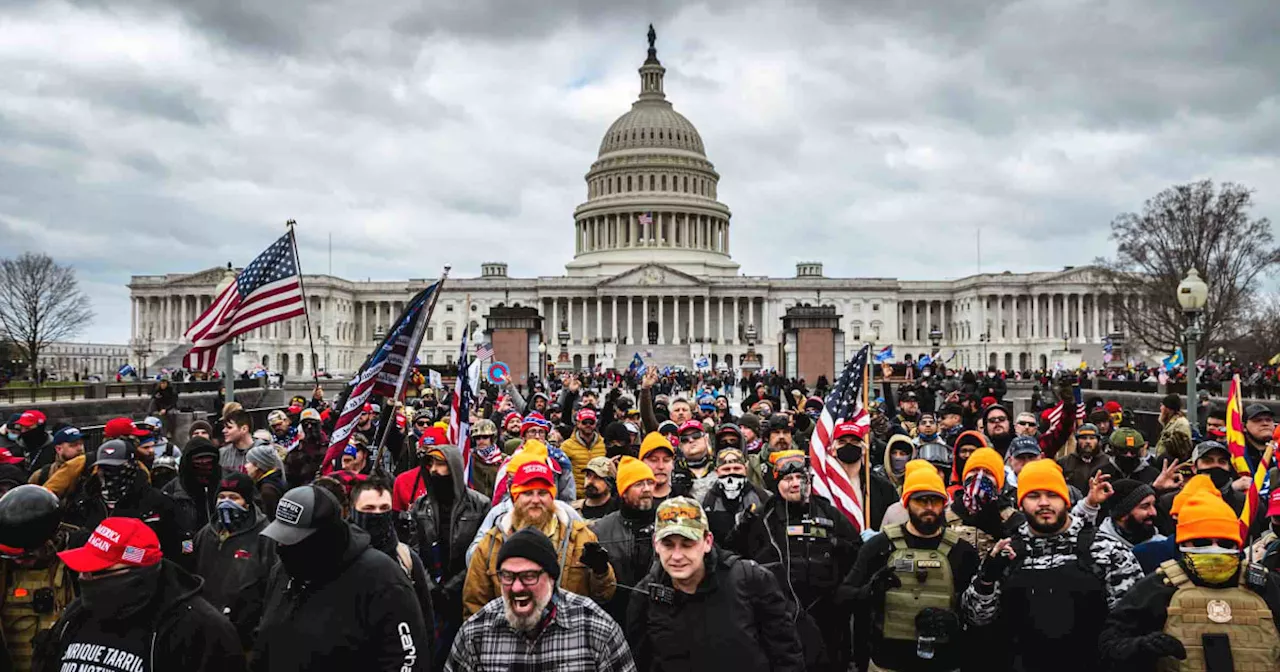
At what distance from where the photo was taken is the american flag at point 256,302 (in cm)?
1308

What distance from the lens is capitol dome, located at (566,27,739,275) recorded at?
377ft

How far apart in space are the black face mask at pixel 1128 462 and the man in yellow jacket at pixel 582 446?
17.3 ft

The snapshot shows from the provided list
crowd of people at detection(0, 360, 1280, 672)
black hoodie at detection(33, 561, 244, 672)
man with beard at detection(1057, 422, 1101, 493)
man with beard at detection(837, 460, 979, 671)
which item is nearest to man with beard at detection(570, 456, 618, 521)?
crowd of people at detection(0, 360, 1280, 672)

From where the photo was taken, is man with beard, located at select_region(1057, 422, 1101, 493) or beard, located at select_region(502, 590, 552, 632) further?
man with beard, located at select_region(1057, 422, 1101, 493)

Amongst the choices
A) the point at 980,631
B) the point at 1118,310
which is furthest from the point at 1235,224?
the point at 980,631

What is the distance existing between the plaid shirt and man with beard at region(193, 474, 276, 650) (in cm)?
194

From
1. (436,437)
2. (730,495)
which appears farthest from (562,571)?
(436,437)

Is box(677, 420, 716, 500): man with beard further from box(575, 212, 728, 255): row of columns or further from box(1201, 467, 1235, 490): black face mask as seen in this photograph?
box(575, 212, 728, 255): row of columns

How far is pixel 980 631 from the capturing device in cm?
523

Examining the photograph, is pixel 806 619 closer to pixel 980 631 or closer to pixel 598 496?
pixel 980 631

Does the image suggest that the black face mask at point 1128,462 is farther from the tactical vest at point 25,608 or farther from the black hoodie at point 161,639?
the tactical vest at point 25,608

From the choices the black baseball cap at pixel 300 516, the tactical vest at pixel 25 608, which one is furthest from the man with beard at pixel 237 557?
the black baseball cap at pixel 300 516

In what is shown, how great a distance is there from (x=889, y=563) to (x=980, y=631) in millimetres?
640

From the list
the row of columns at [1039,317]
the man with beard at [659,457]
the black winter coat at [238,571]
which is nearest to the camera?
the black winter coat at [238,571]
